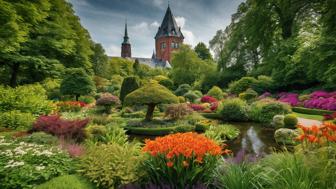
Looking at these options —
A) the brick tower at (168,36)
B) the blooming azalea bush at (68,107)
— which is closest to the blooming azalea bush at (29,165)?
the blooming azalea bush at (68,107)

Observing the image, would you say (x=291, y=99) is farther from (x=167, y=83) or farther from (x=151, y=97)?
(x=167, y=83)

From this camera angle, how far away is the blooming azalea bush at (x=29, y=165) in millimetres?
3977

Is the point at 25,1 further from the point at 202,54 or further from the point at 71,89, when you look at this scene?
the point at 202,54

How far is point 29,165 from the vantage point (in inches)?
166

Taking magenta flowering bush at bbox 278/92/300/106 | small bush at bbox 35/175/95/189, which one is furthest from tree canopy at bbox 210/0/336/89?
small bush at bbox 35/175/95/189

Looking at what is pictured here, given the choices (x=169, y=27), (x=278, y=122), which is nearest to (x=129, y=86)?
(x=278, y=122)

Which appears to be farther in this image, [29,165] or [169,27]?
[169,27]

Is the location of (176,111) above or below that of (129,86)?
below

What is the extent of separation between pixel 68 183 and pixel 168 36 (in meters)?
76.5

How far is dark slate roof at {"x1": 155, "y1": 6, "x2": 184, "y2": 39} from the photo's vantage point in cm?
7412

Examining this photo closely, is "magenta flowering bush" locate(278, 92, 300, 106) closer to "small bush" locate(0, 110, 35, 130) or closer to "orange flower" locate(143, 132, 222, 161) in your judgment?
"orange flower" locate(143, 132, 222, 161)

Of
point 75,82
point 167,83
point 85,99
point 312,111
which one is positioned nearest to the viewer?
point 312,111

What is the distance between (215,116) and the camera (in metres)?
16.4

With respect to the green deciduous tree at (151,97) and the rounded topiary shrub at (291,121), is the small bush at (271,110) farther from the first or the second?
the green deciduous tree at (151,97)
